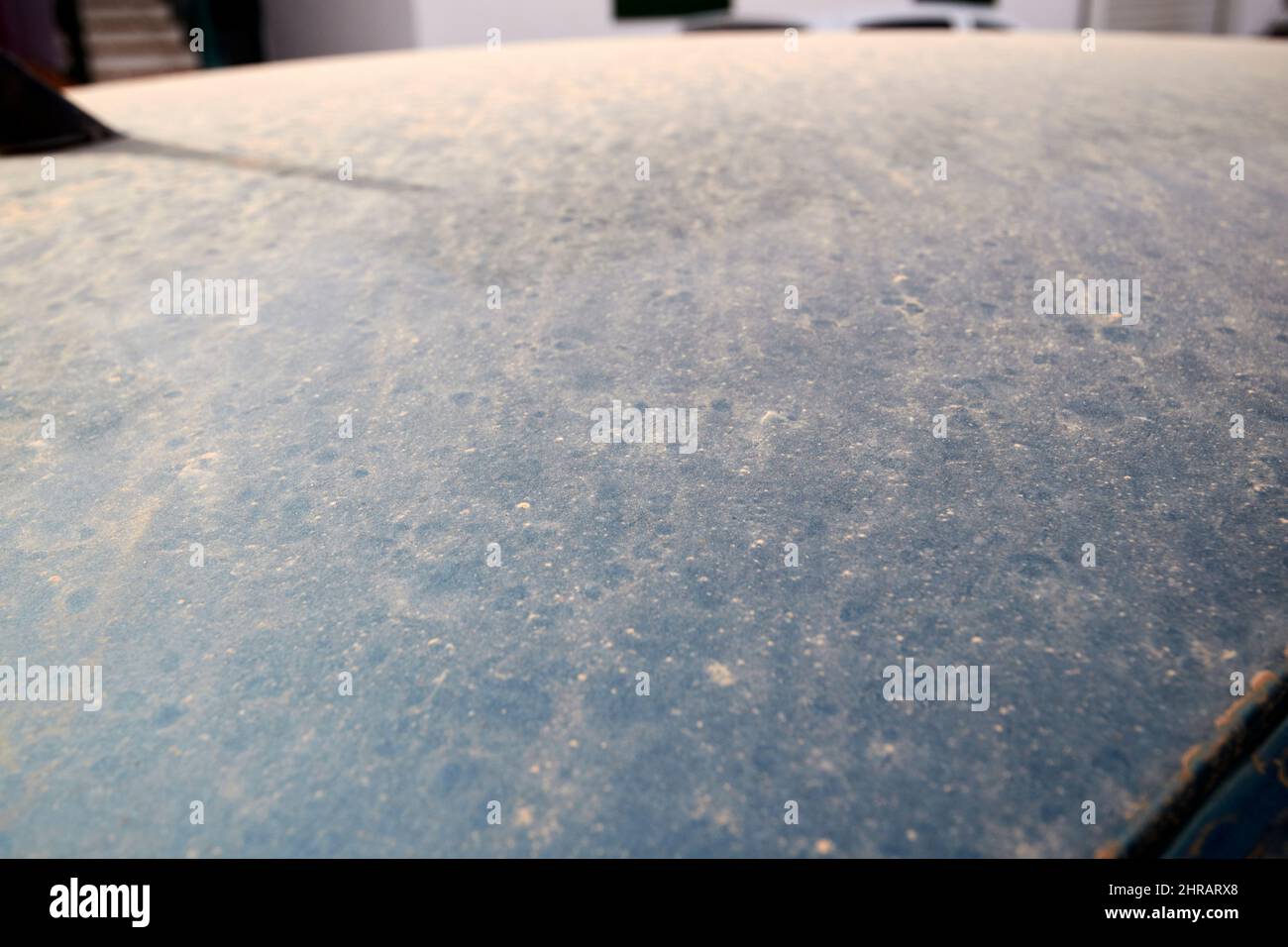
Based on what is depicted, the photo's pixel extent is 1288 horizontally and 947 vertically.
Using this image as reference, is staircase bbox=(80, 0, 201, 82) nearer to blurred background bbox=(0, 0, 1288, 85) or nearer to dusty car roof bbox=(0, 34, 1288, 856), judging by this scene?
blurred background bbox=(0, 0, 1288, 85)

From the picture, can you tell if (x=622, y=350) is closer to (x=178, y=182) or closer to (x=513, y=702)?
(x=513, y=702)

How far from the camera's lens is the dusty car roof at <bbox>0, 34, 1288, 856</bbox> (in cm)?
62

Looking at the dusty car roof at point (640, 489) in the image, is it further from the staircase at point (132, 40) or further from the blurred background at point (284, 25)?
the staircase at point (132, 40)

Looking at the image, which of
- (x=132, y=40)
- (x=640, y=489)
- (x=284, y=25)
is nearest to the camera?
(x=640, y=489)

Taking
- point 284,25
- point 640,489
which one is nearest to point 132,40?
point 284,25

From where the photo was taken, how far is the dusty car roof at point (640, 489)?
62cm

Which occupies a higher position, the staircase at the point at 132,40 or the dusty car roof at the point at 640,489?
the staircase at the point at 132,40

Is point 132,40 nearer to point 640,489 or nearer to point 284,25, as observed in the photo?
point 284,25

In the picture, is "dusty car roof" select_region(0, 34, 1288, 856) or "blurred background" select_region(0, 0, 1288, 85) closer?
"dusty car roof" select_region(0, 34, 1288, 856)

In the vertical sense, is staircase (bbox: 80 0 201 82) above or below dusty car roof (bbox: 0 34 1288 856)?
above

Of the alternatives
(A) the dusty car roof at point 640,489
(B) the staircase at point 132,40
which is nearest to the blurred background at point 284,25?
(B) the staircase at point 132,40

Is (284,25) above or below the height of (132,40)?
above

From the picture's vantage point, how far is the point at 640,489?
0.86 m

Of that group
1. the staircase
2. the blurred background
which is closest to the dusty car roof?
the blurred background
